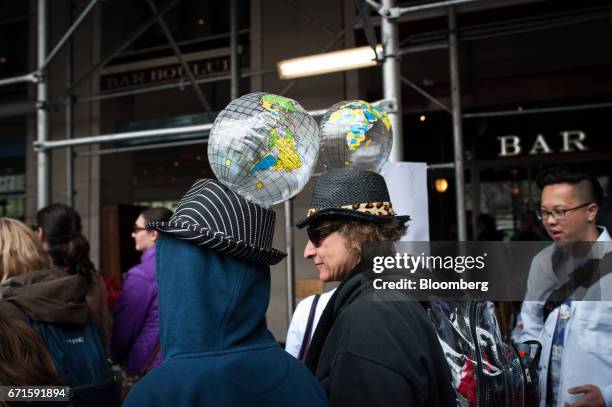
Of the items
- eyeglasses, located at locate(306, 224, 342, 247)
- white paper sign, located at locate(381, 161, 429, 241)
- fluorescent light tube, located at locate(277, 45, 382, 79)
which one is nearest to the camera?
eyeglasses, located at locate(306, 224, 342, 247)

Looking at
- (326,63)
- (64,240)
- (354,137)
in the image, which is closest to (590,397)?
(354,137)

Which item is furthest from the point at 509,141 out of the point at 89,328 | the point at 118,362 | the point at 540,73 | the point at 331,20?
the point at 89,328

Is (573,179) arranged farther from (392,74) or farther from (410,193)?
(392,74)

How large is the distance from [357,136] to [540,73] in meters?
5.00

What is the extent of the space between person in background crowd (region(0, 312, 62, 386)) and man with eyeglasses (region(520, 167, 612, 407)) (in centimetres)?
154

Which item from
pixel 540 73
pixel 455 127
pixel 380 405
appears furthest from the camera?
pixel 540 73

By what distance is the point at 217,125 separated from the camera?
4.96 ft

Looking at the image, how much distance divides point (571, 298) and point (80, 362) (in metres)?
1.96

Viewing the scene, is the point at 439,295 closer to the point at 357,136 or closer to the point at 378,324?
the point at 378,324

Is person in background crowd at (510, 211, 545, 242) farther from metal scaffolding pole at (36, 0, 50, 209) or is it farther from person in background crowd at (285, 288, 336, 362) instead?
metal scaffolding pole at (36, 0, 50, 209)

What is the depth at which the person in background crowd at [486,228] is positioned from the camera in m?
6.88

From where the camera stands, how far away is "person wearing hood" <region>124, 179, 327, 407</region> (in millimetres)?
1090

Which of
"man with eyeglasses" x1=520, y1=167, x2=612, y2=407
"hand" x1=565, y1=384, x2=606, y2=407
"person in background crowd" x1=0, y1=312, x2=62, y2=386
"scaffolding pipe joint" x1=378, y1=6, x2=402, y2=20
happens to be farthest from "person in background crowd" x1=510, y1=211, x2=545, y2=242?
"person in background crowd" x1=0, y1=312, x2=62, y2=386
